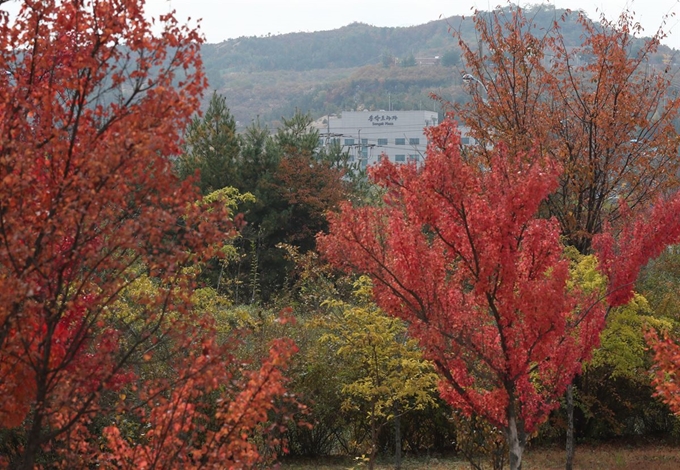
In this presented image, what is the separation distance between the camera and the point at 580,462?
1652cm

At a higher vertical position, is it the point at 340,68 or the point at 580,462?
the point at 340,68

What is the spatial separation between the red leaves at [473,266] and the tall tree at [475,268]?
0.04 ft

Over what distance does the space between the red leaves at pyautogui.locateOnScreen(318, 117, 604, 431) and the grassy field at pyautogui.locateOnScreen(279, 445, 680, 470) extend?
20.3 ft

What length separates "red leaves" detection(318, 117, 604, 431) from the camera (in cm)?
907

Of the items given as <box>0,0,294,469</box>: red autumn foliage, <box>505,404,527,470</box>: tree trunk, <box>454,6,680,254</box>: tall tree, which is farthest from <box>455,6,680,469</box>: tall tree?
<box>0,0,294,469</box>: red autumn foliage

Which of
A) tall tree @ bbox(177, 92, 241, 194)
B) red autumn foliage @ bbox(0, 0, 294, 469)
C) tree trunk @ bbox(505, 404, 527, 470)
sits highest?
red autumn foliage @ bbox(0, 0, 294, 469)

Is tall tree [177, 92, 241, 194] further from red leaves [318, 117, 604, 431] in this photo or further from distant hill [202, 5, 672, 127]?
distant hill [202, 5, 672, 127]

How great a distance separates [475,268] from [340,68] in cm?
13127

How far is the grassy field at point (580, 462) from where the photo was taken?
16.0 m

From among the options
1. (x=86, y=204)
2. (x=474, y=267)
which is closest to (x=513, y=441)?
(x=474, y=267)

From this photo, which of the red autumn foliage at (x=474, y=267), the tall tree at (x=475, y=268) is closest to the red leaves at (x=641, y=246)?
the tall tree at (x=475, y=268)

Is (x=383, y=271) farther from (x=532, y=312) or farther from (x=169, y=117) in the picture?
(x=169, y=117)

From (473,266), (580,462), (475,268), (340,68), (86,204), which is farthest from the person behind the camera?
(340,68)

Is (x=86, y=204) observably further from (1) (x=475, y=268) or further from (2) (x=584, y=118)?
(2) (x=584, y=118)
